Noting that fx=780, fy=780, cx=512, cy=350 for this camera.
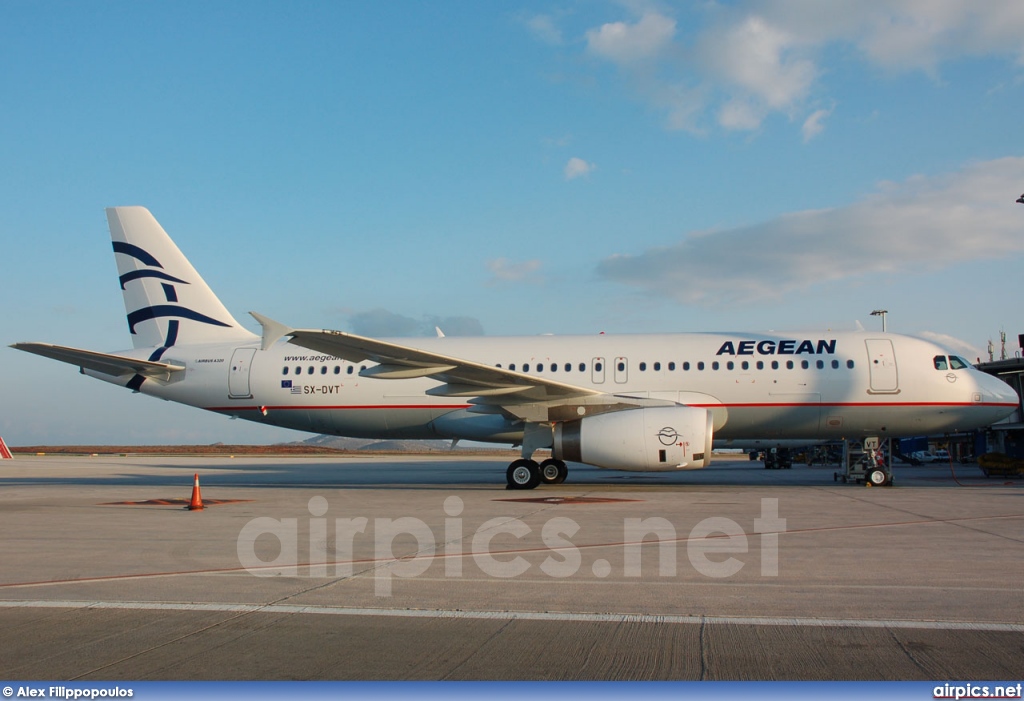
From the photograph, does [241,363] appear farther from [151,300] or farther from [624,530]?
[624,530]

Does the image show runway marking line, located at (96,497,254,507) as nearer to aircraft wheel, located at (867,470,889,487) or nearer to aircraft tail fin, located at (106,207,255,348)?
aircraft tail fin, located at (106,207,255,348)

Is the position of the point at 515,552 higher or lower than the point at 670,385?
lower

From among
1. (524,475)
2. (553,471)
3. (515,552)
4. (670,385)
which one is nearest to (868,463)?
(670,385)

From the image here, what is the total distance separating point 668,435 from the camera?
1537 centimetres

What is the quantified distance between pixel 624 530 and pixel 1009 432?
3197 cm

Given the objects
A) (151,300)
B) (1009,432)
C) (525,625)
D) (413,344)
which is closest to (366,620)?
(525,625)

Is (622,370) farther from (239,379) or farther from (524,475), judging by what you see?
(239,379)

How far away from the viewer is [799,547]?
881 cm

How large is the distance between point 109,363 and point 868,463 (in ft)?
62.6

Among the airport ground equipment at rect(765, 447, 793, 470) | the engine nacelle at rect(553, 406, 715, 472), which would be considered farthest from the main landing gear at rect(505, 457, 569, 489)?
the airport ground equipment at rect(765, 447, 793, 470)

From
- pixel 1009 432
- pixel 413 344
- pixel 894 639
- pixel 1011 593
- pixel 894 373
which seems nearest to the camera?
pixel 894 639

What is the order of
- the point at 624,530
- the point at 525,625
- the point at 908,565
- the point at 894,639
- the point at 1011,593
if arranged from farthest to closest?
the point at 624,530, the point at 908,565, the point at 1011,593, the point at 525,625, the point at 894,639

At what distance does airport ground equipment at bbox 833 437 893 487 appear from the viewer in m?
18.4

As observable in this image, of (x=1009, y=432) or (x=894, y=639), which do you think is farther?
(x=1009, y=432)
